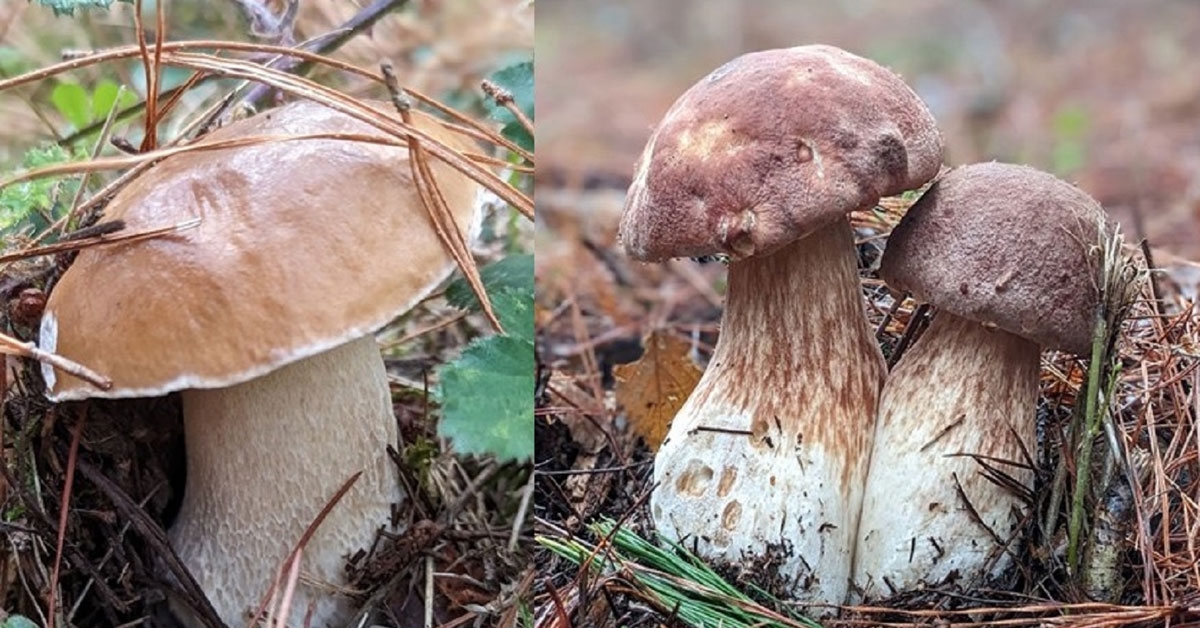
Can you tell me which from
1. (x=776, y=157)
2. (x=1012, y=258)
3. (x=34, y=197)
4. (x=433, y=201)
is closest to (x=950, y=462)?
(x=1012, y=258)

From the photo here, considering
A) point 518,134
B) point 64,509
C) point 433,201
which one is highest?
point 518,134

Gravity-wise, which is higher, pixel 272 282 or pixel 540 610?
pixel 272 282

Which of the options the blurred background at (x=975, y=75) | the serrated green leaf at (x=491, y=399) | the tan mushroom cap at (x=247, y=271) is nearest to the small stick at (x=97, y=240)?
the tan mushroom cap at (x=247, y=271)

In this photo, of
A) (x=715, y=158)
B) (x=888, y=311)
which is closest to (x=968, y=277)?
(x=715, y=158)

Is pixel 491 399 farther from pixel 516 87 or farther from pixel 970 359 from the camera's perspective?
pixel 970 359

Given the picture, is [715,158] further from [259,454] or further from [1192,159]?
[1192,159]

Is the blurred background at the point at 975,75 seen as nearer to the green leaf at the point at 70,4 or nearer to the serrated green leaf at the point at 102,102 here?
the serrated green leaf at the point at 102,102
